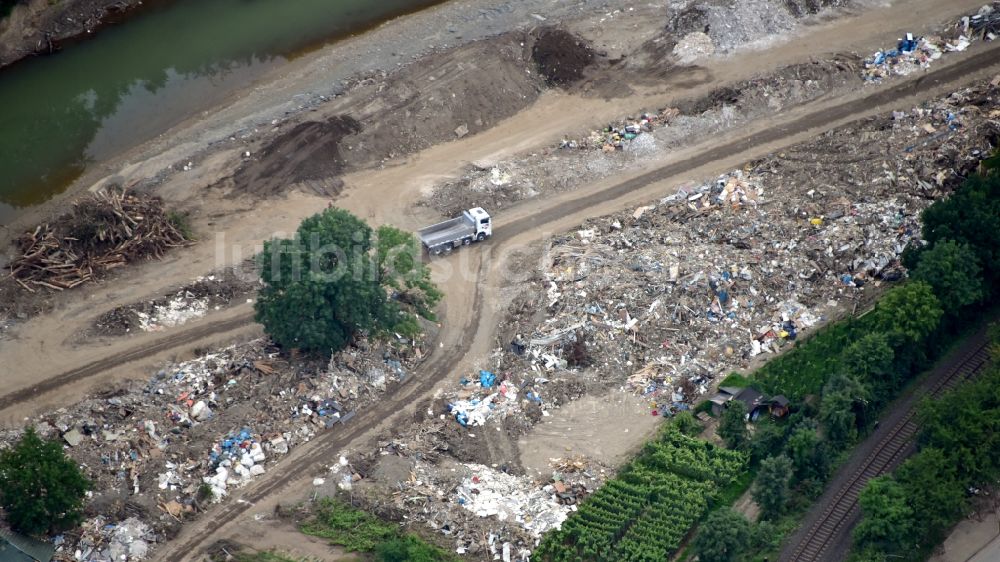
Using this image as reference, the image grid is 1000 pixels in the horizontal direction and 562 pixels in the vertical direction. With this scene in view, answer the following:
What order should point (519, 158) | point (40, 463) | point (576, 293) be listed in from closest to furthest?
point (40, 463), point (576, 293), point (519, 158)

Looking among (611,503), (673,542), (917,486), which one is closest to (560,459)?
(611,503)

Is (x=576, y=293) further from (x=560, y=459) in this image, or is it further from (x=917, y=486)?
(x=917, y=486)

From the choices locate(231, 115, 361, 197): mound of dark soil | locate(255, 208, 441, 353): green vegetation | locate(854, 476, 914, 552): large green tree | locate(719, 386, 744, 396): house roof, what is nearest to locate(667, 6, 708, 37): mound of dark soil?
locate(231, 115, 361, 197): mound of dark soil

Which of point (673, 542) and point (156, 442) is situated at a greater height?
point (156, 442)

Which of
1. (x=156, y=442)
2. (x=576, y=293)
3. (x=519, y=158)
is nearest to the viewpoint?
(x=156, y=442)

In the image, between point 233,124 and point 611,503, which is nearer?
point 611,503

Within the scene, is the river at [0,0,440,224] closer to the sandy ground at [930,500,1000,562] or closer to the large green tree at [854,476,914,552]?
the large green tree at [854,476,914,552]
